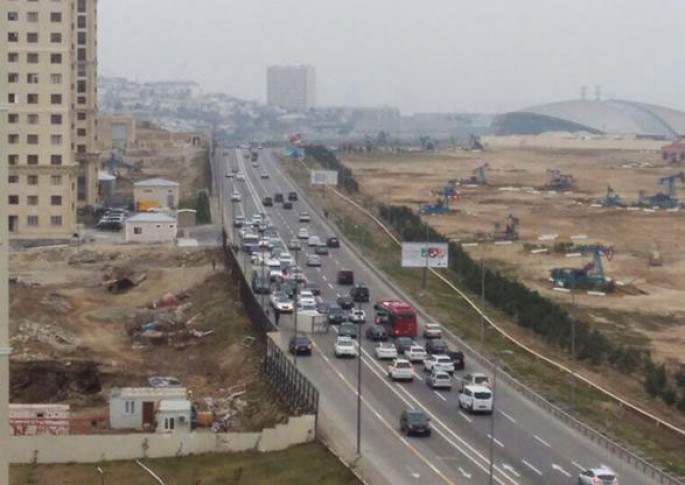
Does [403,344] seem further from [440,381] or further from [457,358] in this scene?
[440,381]

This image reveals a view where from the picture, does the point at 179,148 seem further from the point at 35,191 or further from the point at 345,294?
the point at 345,294

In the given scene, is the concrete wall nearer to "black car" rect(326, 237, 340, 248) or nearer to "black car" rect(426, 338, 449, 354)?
"black car" rect(426, 338, 449, 354)

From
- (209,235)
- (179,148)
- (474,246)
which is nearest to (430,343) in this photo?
(209,235)

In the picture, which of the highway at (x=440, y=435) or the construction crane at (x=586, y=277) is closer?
the highway at (x=440, y=435)

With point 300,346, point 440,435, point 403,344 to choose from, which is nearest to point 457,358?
point 403,344

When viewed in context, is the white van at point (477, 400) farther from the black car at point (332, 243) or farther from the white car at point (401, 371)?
the black car at point (332, 243)

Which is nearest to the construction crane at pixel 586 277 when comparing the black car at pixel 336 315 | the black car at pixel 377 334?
the black car at pixel 336 315
